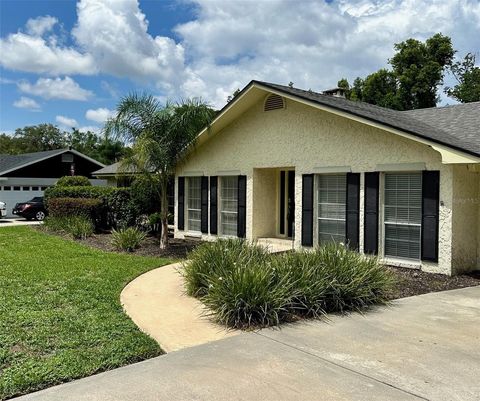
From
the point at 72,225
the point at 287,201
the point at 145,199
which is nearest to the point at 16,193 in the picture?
the point at 72,225

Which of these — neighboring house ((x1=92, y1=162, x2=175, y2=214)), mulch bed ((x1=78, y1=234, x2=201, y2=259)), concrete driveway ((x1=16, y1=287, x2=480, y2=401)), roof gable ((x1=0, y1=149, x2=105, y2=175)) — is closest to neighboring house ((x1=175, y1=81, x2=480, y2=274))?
mulch bed ((x1=78, y1=234, x2=201, y2=259))

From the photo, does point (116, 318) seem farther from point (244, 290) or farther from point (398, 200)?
point (398, 200)

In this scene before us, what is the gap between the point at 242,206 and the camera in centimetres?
1402

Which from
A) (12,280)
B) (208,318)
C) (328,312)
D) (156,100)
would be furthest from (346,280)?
(156,100)

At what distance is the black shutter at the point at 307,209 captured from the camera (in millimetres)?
12023

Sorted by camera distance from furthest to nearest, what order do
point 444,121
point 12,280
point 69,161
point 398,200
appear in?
1. point 69,161
2. point 444,121
3. point 398,200
4. point 12,280

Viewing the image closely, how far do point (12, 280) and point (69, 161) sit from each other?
2654 cm

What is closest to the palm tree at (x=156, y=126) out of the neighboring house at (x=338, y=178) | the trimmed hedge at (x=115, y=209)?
the neighboring house at (x=338, y=178)

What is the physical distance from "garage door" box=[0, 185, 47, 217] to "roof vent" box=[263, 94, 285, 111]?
23358mm

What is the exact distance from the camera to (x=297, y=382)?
423 cm

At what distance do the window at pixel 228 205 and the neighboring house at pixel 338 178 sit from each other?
0.03 meters

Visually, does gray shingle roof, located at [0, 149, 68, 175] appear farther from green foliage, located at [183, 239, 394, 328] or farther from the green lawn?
green foliage, located at [183, 239, 394, 328]

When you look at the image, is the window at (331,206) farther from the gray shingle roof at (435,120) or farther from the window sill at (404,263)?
the gray shingle roof at (435,120)

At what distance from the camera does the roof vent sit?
1283 centimetres
